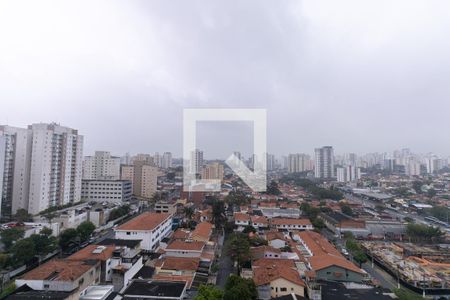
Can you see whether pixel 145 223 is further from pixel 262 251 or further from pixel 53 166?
pixel 53 166

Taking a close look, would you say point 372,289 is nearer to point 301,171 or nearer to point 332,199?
point 332,199

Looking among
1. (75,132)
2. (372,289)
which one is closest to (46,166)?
(75,132)

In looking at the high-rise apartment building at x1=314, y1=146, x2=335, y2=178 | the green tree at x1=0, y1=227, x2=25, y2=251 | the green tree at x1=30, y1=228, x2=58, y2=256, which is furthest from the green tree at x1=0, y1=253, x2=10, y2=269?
the high-rise apartment building at x1=314, y1=146, x2=335, y2=178

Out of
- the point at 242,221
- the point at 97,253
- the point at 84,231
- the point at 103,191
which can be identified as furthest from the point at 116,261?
the point at 103,191

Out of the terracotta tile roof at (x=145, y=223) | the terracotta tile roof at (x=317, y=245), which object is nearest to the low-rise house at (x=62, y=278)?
the terracotta tile roof at (x=145, y=223)

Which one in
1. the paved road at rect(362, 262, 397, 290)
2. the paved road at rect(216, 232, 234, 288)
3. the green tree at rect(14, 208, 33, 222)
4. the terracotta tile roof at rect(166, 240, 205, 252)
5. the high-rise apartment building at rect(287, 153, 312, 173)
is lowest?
the paved road at rect(362, 262, 397, 290)

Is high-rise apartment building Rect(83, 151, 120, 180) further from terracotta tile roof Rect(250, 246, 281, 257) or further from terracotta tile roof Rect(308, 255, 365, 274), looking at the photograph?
terracotta tile roof Rect(308, 255, 365, 274)
